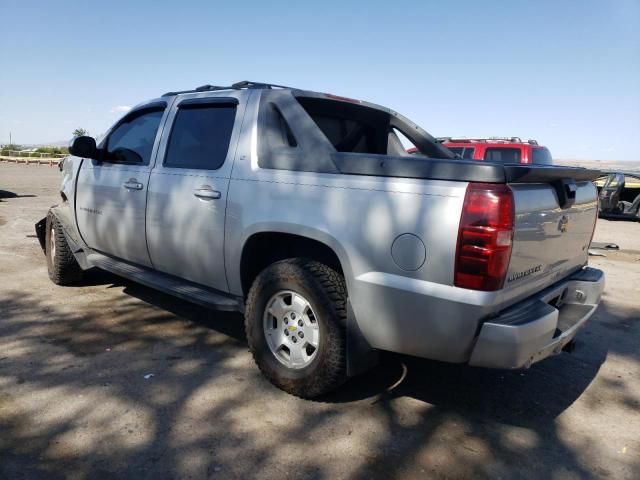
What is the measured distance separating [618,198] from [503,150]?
15.6 ft

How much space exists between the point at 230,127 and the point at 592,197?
248 centimetres

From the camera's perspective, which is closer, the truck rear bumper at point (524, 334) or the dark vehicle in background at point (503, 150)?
the truck rear bumper at point (524, 334)

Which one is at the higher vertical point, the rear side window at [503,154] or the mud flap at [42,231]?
the rear side window at [503,154]

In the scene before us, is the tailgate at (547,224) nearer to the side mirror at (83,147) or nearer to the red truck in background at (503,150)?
the side mirror at (83,147)

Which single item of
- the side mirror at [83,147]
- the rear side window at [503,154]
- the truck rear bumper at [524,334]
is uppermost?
the rear side window at [503,154]

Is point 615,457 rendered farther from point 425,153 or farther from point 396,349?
point 425,153

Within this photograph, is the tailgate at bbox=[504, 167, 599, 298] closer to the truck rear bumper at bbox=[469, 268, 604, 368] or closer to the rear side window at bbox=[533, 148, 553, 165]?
the truck rear bumper at bbox=[469, 268, 604, 368]

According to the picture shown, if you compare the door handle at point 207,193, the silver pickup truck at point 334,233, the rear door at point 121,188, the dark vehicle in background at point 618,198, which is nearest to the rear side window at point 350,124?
the silver pickup truck at point 334,233

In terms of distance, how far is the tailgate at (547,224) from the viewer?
248 centimetres

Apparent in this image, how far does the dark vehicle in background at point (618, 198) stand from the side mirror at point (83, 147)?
38.7 feet

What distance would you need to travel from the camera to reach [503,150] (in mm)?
10281

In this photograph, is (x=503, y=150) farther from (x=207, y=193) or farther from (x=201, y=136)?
(x=207, y=193)

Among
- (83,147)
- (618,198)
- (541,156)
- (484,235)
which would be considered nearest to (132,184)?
(83,147)

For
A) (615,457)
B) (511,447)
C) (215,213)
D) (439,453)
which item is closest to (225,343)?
(215,213)
